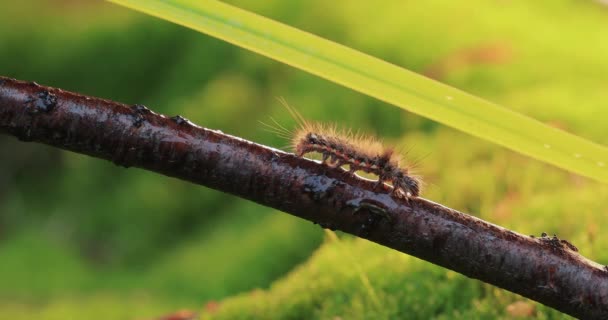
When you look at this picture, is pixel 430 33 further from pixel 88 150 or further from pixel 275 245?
pixel 88 150

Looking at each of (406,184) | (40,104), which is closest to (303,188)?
(406,184)

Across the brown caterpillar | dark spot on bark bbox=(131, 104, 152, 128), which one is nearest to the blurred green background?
the brown caterpillar

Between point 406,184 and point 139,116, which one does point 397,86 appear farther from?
point 139,116

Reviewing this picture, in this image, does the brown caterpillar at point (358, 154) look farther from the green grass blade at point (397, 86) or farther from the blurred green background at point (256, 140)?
the blurred green background at point (256, 140)

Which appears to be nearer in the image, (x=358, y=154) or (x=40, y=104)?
(x=40, y=104)

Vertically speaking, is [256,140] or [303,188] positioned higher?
[256,140]

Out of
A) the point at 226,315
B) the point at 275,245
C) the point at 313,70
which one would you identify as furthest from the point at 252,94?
the point at 313,70

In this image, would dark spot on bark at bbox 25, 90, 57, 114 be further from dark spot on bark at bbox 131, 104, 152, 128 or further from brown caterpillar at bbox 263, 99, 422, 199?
brown caterpillar at bbox 263, 99, 422, 199
